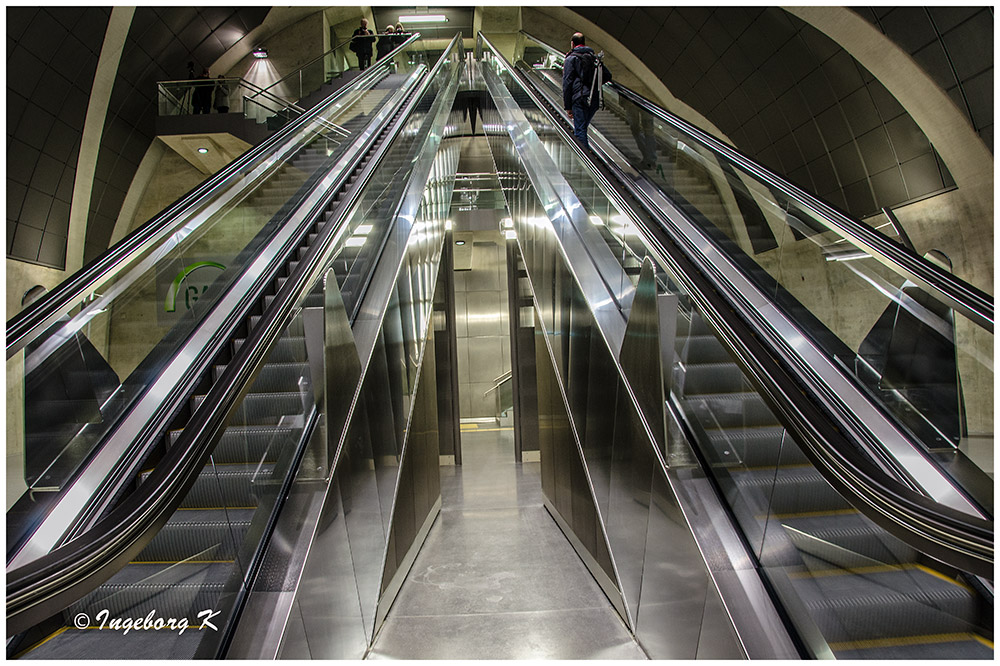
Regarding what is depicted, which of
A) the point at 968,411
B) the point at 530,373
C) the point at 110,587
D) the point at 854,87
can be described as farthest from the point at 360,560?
the point at 854,87

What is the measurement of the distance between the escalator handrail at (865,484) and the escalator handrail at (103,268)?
312 cm

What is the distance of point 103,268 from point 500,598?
13.1 feet

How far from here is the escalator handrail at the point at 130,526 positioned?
1.43 m

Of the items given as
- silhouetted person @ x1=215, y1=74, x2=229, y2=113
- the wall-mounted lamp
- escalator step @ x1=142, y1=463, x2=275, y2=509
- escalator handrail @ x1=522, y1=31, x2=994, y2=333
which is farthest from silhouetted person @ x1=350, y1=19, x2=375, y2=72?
escalator step @ x1=142, y1=463, x2=275, y2=509

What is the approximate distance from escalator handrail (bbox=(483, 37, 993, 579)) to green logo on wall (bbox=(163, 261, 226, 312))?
331 centimetres

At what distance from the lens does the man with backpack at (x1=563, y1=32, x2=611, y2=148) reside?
6.89 meters

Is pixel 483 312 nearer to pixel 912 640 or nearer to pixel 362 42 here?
pixel 362 42

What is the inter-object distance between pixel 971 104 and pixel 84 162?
624 inches

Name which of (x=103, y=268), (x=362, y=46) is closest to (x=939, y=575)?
(x=103, y=268)

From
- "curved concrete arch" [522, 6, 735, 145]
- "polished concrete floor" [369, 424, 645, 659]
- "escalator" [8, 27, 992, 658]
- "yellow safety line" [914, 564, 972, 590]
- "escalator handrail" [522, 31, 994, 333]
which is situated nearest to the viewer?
"yellow safety line" [914, 564, 972, 590]

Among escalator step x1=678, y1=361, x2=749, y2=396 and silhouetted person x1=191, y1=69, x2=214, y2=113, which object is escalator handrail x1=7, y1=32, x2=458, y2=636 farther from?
silhouetted person x1=191, y1=69, x2=214, y2=113

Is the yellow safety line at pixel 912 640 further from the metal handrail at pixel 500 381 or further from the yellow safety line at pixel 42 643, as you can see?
the metal handrail at pixel 500 381

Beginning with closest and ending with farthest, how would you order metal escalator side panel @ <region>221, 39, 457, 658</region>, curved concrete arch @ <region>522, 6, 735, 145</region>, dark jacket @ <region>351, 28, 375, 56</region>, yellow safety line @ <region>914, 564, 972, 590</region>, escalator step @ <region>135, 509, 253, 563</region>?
yellow safety line @ <region>914, 564, 972, 590</region> < escalator step @ <region>135, 509, 253, 563</region> < metal escalator side panel @ <region>221, 39, 457, 658</region> < dark jacket @ <region>351, 28, 375, 56</region> < curved concrete arch @ <region>522, 6, 735, 145</region>

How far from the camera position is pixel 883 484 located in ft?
5.56
